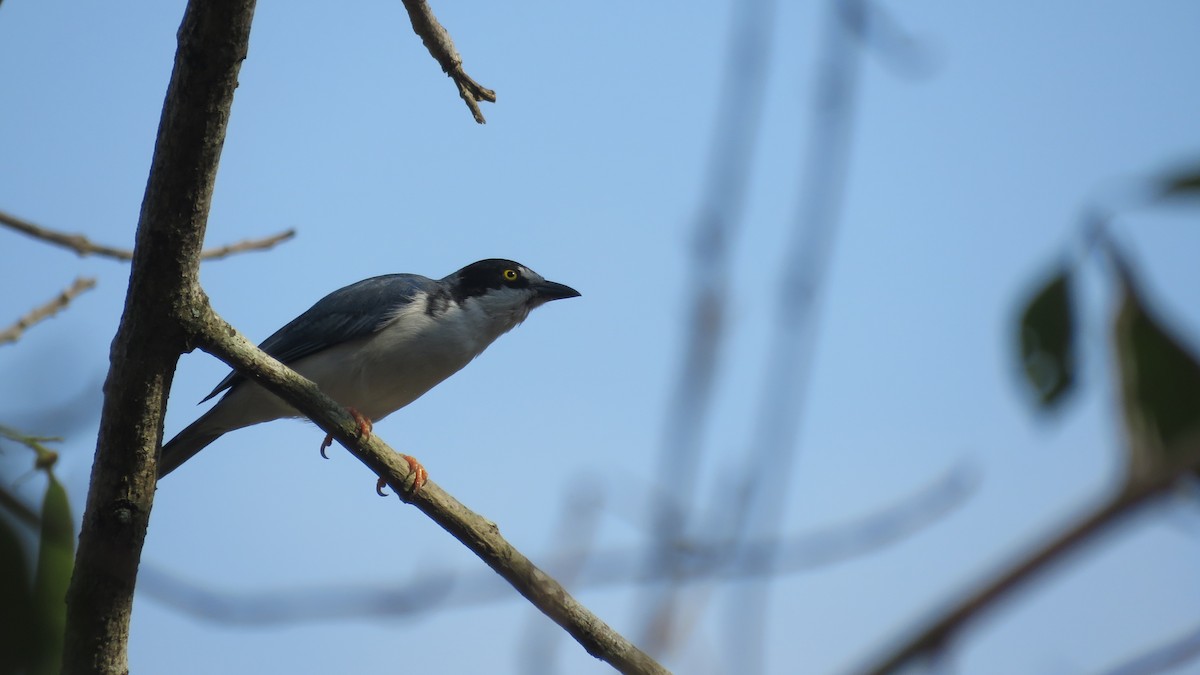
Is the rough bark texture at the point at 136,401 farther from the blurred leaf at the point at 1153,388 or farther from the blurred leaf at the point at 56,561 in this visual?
the blurred leaf at the point at 1153,388

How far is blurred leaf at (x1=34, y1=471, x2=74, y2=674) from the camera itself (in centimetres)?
223

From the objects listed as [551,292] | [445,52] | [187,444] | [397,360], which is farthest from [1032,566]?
[551,292]

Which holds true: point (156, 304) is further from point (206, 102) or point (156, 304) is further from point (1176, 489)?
point (1176, 489)

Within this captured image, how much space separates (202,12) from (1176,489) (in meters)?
3.33

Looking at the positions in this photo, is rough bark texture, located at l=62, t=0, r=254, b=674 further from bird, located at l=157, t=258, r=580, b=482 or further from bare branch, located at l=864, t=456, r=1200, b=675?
bird, located at l=157, t=258, r=580, b=482

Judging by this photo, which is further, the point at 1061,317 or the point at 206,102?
the point at 206,102

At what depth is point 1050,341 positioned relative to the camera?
46.6 inches

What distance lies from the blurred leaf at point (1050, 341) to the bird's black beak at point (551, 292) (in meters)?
8.39

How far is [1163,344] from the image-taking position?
0.96 m

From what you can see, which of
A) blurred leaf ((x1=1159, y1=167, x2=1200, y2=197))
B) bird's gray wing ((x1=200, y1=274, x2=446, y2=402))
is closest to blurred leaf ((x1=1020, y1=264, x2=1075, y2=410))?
blurred leaf ((x1=1159, y1=167, x2=1200, y2=197))

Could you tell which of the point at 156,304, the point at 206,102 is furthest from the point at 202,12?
the point at 156,304

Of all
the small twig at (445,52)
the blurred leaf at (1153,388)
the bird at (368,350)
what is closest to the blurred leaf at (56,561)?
the blurred leaf at (1153,388)

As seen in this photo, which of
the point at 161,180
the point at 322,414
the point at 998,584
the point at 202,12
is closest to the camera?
the point at 998,584

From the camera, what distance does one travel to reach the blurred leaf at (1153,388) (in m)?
0.74
